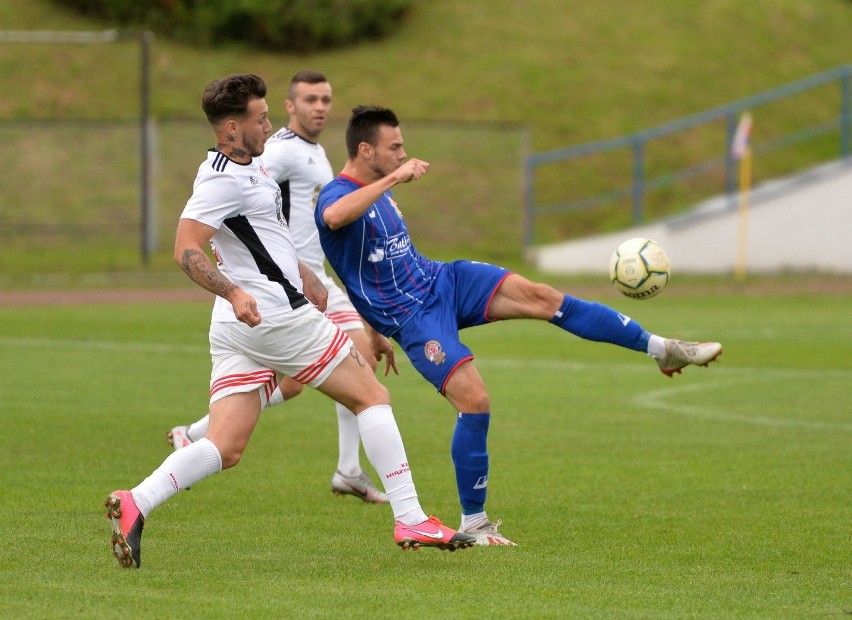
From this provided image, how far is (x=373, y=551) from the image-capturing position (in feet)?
21.5

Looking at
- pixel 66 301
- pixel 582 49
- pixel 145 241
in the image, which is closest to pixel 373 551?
pixel 66 301

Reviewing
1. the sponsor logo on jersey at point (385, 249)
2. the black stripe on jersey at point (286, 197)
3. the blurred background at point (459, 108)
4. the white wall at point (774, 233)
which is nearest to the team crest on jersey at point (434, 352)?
the sponsor logo on jersey at point (385, 249)

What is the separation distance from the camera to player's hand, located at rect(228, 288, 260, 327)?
19.2 feet

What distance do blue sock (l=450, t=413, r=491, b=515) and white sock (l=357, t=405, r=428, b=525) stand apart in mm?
484

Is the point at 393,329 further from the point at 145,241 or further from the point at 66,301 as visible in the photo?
the point at 145,241

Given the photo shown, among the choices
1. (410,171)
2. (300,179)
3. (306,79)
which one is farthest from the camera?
(300,179)

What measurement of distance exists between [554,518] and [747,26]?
34.3 metres

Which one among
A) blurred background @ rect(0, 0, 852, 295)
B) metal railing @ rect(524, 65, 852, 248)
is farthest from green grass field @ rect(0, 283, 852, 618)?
metal railing @ rect(524, 65, 852, 248)

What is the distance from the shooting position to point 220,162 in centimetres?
618

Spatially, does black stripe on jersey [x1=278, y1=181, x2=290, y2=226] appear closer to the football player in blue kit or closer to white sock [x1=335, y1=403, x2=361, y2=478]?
white sock [x1=335, y1=403, x2=361, y2=478]

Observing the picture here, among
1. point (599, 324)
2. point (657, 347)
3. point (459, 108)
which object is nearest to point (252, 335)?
point (599, 324)

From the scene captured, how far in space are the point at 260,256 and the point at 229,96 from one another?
29.8 inches

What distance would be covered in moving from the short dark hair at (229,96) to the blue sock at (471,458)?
1902 mm

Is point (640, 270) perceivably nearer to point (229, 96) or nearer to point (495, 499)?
point (495, 499)
